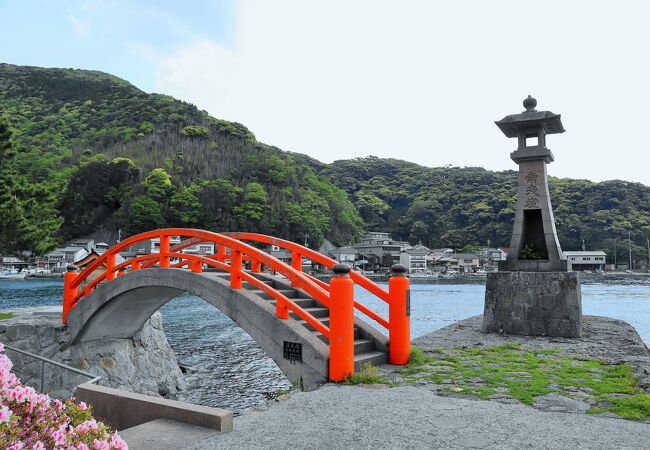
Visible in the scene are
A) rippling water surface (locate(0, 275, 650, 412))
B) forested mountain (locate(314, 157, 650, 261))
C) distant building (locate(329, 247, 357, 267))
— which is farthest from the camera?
distant building (locate(329, 247, 357, 267))

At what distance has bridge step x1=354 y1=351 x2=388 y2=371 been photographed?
20.3 feet

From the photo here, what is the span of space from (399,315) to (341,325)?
1299mm

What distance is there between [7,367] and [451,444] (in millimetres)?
3173

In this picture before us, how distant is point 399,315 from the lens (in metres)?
6.56

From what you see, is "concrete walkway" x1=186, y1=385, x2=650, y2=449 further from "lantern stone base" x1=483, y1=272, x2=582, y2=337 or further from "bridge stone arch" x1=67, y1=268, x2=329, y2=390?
"lantern stone base" x1=483, y1=272, x2=582, y2=337

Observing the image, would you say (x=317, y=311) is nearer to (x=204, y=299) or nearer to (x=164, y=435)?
(x=204, y=299)

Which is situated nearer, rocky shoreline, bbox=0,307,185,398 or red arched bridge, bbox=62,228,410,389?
red arched bridge, bbox=62,228,410,389

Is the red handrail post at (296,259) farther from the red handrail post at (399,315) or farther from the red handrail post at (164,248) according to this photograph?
the red handrail post at (164,248)

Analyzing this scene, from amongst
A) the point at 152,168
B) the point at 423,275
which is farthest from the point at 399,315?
the point at 152,168

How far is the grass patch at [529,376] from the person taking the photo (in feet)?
16.0

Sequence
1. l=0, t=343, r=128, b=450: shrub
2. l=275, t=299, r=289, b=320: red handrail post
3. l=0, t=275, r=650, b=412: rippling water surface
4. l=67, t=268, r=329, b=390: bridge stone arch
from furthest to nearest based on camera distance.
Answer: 1. l=0, t=275, r=650, b=412: rippling water surface
2. l=275, t=299, r=289, b=320: red handrail post
3. l=67, t=268, r=329, b=390: bridge stone arch
4. l=0, t=343, r=128, b=450: shrub

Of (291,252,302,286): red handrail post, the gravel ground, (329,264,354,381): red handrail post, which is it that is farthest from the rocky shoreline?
the gravel ground

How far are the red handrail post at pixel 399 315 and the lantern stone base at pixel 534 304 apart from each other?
402 centimetres

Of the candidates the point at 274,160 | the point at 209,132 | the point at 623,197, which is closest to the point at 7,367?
the point at 274,160
